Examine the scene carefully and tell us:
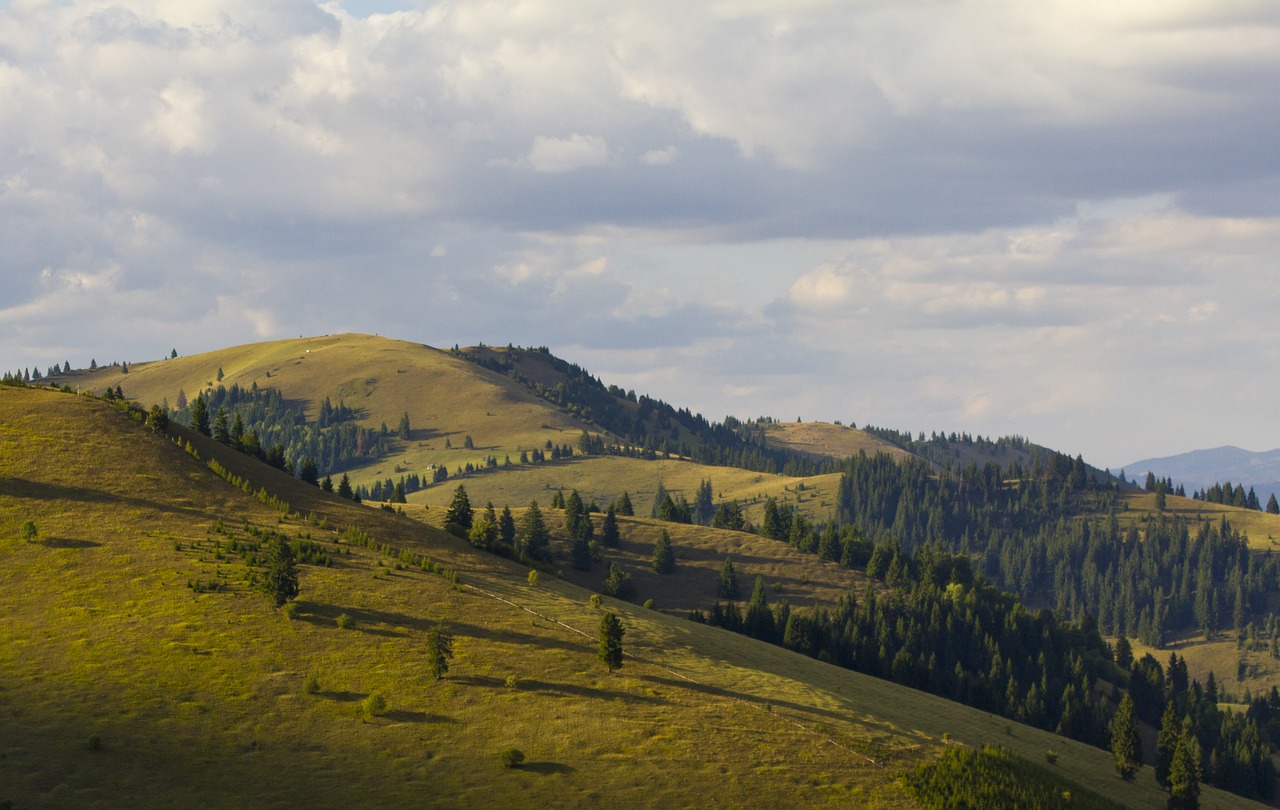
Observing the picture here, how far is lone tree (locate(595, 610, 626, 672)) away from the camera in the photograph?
305 feet

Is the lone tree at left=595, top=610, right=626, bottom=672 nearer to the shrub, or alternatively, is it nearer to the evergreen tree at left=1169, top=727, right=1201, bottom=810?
the shrub

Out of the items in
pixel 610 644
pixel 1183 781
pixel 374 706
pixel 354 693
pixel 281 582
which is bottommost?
pixel 1183 781

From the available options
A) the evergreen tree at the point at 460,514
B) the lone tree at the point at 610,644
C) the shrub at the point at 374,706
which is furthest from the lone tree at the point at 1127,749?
the evergreen tree at the point at 460,514

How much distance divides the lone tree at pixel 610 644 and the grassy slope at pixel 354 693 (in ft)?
3.73

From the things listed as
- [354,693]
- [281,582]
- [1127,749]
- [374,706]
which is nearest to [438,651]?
[354,693]

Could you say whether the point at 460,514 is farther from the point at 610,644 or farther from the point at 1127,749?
the point at 1127,749

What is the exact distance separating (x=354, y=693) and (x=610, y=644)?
2084 cm

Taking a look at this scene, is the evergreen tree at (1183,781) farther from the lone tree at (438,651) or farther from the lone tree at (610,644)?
the lone tree at (438,651)

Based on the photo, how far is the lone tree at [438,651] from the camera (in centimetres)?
8450

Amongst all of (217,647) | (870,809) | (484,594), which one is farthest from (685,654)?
(217,647)

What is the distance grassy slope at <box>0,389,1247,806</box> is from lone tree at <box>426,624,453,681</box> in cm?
100

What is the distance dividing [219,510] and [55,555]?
19.1 m

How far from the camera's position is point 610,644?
9281 cm

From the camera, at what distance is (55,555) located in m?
96.1
